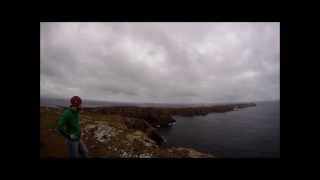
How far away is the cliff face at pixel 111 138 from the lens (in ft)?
18.7

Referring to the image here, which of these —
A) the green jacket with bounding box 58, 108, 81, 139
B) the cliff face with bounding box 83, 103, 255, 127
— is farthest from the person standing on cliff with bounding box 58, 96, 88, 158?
the cliff face with bounding box 83, 103, 255, 127

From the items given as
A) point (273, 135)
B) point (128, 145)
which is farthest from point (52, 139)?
point (273, 135)

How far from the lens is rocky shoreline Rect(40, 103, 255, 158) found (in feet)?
19.2

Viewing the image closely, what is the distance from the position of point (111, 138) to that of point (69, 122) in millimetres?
3144

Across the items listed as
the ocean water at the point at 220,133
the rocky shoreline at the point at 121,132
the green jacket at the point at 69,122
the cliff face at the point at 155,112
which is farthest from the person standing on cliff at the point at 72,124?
the ocean water at the point at 220,133

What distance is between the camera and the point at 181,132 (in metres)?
8.79

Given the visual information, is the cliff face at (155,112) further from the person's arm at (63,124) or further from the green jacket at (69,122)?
the person's arm at (63,124)

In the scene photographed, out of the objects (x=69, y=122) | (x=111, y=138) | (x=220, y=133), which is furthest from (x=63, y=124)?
(x=220, y=133)

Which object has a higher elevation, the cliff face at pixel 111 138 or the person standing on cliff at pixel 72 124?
the person standing on cliff at pixel 72 124

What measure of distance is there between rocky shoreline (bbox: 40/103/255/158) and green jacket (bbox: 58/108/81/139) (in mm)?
1306

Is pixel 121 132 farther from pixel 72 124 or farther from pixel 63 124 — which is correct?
pixel 63 124

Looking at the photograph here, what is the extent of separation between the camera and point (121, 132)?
7.43 meters

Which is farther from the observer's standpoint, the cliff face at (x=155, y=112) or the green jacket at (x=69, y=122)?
the cliff face at (x=155, y=112)
